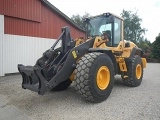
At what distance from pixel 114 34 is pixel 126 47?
0.90m

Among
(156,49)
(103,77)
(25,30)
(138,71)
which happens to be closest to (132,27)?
(156,49)

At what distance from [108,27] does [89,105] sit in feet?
9.23

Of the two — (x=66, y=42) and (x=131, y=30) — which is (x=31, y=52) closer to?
(x=66, y=42)

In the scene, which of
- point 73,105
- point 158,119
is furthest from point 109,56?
point 158,119

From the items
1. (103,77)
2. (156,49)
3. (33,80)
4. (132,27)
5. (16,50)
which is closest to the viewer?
(33,80)

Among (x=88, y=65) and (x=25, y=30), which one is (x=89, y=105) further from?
(x=25, y=30)

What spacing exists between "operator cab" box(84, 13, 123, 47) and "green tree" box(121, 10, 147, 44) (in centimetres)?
4663

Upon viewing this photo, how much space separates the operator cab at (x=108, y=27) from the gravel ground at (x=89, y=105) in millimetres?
1665

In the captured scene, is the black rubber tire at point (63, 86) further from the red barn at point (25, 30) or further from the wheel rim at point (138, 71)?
the red barn at point (25, 30)

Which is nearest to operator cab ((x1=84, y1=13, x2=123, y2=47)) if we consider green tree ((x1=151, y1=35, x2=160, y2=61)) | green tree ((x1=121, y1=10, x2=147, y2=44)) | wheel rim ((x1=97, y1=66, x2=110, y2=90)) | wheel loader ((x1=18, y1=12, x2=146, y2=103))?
wheel loader ((x1=18, y1=12, x2=146, y2=103))

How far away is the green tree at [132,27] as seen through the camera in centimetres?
5275

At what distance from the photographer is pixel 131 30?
5275cm

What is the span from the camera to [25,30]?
12.0 m

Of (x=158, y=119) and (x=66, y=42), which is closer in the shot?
(x=158, y=119)
